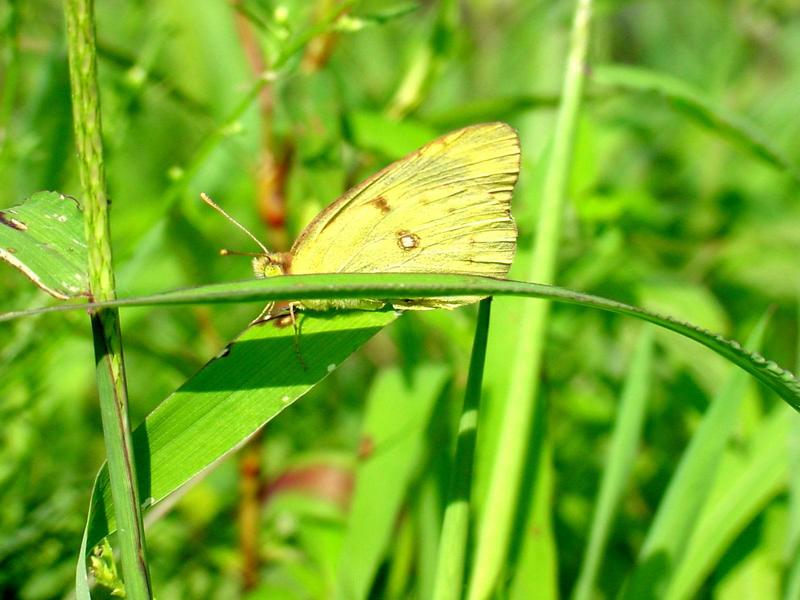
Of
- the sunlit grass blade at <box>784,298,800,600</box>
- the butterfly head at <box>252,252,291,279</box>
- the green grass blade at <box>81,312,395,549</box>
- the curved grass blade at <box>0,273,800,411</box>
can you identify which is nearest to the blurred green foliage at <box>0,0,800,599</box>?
the sunlit grass blade at <box>784,298,800,600</box>

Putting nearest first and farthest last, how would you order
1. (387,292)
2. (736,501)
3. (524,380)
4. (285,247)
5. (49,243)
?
(387,292)
(49,243)
(524,380)
(736,501)
(285,247)

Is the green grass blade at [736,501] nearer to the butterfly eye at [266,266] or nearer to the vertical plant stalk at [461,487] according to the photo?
the vertical plant stalk at [461,487]

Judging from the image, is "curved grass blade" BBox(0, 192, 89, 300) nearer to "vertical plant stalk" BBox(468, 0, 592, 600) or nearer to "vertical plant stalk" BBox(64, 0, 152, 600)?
"vertical plant stalk" BBox(64, 0, 152, 600)

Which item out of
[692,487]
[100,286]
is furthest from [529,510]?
[100,286]

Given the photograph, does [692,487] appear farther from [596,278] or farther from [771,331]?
[771,331]

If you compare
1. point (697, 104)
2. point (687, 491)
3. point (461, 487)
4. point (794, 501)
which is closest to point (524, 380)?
point (461, 487)

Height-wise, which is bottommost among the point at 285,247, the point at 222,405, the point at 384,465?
the point at 222,405

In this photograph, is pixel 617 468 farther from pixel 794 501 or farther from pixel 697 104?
pixel 697 104
